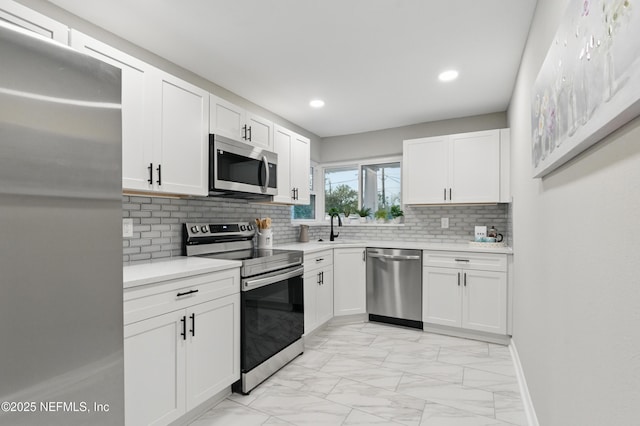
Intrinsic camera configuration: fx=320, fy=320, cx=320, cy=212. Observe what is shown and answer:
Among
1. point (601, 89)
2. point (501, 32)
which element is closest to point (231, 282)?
point (601, 89)

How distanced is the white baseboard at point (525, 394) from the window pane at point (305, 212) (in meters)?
Result: 2.80

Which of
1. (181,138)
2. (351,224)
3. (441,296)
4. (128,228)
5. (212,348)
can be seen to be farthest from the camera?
(351,224)

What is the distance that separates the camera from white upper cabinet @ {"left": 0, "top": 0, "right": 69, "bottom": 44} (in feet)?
4.53

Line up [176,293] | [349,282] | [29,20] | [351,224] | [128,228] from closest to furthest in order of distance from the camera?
[29,20] < [176,293] < [128,228] < [349,282] < [351,224]

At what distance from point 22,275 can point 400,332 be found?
3453mm

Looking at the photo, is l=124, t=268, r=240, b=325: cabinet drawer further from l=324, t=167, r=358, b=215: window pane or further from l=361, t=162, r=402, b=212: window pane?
l=361, t=162, r=402, b=212: window pane

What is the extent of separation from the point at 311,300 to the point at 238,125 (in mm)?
1864

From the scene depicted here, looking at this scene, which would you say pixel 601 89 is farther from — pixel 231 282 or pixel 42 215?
pixel 231 282

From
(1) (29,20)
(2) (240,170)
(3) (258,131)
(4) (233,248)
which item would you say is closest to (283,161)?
(3) (258,131)

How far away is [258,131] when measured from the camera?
10.2ft

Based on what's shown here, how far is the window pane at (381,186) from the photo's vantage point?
459 centimetres

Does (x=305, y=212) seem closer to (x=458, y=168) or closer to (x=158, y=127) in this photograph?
(x=458, y=168)

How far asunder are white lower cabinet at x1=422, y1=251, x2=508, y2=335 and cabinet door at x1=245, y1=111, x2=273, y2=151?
211cm

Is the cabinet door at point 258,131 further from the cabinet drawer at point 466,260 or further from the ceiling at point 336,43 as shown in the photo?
the cabinet drawer at point 466,260
